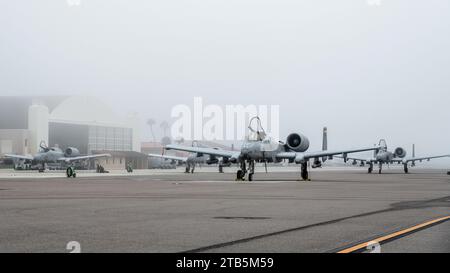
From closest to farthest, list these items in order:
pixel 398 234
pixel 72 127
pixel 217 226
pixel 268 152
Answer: pixel 398 234 < pixel 217 226 < pixel 268 152 < pixel 72 127

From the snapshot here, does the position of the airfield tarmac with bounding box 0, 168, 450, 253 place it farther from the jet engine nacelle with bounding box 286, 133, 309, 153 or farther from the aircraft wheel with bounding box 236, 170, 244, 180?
the jet engine nacelle with bounding box 286, 133, 309, 153

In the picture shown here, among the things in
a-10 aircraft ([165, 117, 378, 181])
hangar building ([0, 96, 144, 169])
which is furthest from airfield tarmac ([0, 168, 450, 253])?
hangar building ([0, 96, 144, 169])

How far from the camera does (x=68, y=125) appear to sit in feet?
428

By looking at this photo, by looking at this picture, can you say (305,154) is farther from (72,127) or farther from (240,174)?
(72,127)

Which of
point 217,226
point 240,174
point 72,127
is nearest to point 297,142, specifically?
point 240,174

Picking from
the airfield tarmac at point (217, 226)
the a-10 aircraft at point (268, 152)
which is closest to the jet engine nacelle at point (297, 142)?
the a-10 aircraft at point (268, 152)

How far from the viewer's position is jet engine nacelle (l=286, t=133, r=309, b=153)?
4869 centimetres

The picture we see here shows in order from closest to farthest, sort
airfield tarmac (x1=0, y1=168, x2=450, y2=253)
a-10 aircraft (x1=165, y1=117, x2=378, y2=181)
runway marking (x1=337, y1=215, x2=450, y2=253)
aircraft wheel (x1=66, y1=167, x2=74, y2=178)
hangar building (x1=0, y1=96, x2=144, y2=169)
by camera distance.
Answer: runway marking (x1=337, y1=215, x2=450, y2=253)
airfield tarmac (x1=0, y1=168, x2=450, y2=253)
a-10 aircraft (x1=165, y1=117, x2=378, y2=181)
aircraft wheel (x1=66, y1=167, x2=74, y2=178)
hangar building (x1=0, y1=96, x2=144, y2=169)

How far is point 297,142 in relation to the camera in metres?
48.8

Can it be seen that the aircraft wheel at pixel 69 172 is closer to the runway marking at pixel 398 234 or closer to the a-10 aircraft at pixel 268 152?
the a-10 aircraft at pixel 268 152

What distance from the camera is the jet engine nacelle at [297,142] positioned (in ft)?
160

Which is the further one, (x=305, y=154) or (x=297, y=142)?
(x=297, y=142)

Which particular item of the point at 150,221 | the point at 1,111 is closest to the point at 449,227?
the point at 150,221
